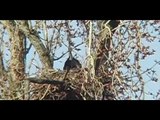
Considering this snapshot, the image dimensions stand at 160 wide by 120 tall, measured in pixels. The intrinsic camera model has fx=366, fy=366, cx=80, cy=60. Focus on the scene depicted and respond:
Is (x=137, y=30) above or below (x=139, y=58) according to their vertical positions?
above

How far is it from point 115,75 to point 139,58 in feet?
0.89

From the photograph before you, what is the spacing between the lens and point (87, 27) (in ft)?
11.4

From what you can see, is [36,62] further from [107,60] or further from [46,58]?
[107,60]

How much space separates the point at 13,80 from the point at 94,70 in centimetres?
78

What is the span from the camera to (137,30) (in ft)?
11.3
